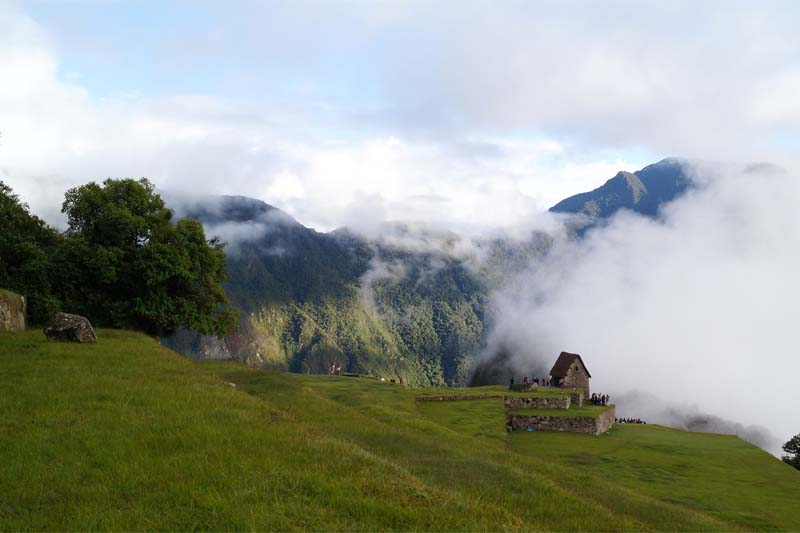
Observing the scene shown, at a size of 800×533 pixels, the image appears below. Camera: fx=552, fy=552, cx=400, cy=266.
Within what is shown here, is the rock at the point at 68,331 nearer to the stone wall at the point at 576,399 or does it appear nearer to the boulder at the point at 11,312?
the boulder at the point at 11,312

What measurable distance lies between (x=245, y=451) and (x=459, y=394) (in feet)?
120

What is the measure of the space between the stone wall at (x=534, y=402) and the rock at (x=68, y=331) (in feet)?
99.9

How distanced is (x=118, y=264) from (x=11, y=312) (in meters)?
10.3

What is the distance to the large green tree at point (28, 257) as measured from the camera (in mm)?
35750

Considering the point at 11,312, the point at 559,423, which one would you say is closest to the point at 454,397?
the point at 559,423

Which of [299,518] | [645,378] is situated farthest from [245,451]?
[645,378]

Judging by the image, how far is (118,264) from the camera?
38719 millimetres

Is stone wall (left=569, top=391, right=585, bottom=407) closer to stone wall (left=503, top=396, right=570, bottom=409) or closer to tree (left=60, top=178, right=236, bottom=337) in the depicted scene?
stone wall (left=503, top=396, right=570, bottom=409)

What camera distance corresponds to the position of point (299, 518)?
8.16m

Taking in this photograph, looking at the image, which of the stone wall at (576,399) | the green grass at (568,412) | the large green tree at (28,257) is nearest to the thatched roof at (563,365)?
the stone wall at (576,399)

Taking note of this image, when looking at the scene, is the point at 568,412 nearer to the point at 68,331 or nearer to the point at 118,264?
the point at 68,331

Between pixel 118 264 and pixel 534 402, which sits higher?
pixel 118 264

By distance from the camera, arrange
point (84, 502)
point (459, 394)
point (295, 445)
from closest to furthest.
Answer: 1. point (84, 502)
2. point (295, 445)
3. point (459, 394)

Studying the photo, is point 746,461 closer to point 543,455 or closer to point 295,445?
point 543,455
